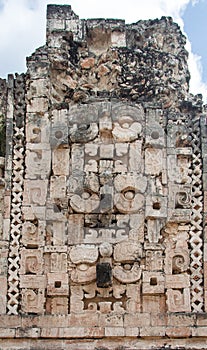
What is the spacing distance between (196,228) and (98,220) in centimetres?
144

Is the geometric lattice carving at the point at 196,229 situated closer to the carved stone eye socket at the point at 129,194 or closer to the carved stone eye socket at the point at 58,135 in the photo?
the carved stone eye socket at the point at 129,194

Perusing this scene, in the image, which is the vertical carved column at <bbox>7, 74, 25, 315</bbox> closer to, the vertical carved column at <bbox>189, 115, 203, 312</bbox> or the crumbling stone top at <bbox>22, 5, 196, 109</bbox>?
the crumbling stone top at <bbox>22, 5, 196, 109</bbox>

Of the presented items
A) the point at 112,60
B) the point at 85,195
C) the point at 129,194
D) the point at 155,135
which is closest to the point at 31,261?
the point at 85,195

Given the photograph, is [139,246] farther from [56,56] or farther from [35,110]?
[56,56]

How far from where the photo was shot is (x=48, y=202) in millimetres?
11070

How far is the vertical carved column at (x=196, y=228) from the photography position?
10664 millimetres

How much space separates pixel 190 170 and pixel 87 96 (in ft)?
7.02

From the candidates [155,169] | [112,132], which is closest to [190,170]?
[155,169]

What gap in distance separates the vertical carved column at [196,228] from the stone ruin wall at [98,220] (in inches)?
0.6

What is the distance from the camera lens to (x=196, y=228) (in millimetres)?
11008

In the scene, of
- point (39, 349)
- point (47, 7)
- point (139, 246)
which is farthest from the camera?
point (47, 7)

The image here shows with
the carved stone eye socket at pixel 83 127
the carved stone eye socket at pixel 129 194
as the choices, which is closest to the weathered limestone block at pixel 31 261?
the carved stone eye socket at pixel 129 194

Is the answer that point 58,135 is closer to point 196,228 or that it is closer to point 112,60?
point 112,60

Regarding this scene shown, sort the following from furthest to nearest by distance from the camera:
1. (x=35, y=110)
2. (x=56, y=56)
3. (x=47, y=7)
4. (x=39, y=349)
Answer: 1. (x=47, y=7)
2. (x=56, y=56)
3. (x=35, y=110)
4. (x=39, y=349)
